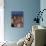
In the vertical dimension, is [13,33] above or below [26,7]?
below

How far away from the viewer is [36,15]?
5441 millimetres

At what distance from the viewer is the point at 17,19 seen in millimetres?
5500

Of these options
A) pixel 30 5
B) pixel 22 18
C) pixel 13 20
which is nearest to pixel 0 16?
pixel 13 20

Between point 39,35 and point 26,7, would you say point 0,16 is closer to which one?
point 26,7

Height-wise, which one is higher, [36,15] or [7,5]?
[7,5]

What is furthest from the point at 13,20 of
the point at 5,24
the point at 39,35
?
the point at 39,35

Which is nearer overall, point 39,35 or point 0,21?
point 39,35

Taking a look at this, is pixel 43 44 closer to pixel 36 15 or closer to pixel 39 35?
pixel 39 35

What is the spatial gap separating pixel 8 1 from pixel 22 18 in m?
0.88

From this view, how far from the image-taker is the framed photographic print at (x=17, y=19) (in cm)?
546

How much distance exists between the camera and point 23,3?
5.43 metres

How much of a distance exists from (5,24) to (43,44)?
10.0ft

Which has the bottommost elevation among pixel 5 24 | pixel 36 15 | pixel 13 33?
pixel 13 33

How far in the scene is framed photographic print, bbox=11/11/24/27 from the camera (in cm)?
546
